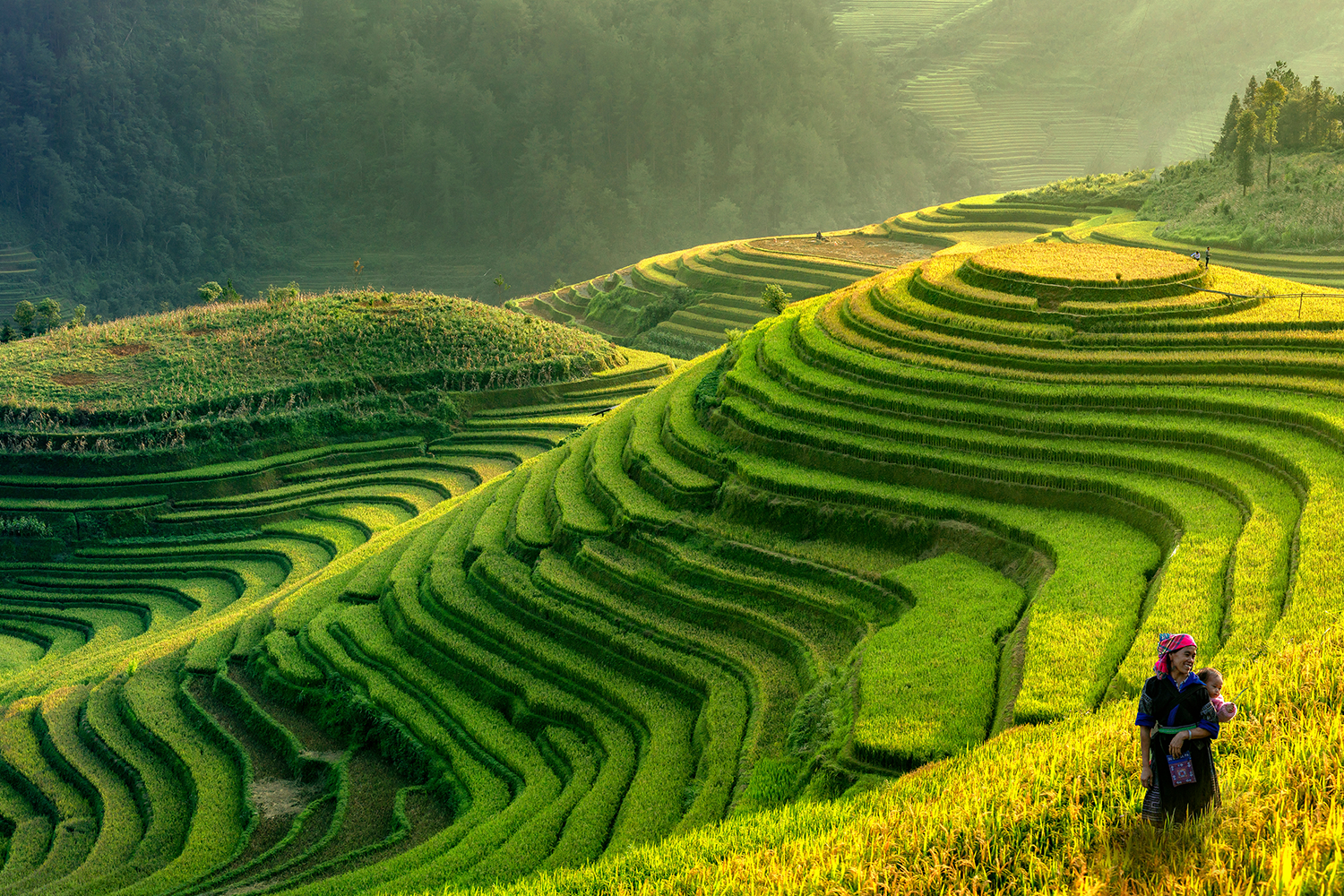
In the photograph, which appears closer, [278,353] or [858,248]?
[278,353]

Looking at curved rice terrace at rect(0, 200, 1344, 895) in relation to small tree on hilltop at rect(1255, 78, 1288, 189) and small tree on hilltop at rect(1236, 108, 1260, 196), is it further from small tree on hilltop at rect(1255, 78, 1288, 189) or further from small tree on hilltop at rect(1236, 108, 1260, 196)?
small tree on hilltop at rect(1255, 78, 1288, 189)

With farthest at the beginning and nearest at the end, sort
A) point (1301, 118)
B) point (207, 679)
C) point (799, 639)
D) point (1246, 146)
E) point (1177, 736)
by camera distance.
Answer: point (1301, 118) → point (1246, 146) → point (207, 679) → point (799, 639) → point (1177, 736)

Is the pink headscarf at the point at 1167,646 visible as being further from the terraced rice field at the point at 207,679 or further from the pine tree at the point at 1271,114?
the pine tree at the point at 1271,114

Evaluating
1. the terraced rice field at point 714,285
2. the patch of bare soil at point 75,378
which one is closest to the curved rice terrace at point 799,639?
the patch of bare soil at point 75,378

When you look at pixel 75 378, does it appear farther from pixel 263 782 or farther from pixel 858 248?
pixel 858 248

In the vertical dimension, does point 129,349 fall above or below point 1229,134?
below

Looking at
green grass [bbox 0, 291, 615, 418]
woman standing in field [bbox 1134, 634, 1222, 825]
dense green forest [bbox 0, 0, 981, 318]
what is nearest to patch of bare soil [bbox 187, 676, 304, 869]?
woman standing in field [bbox 1134, 634, 1222, 825]

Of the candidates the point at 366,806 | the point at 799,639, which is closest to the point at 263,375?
the point at 366,806
